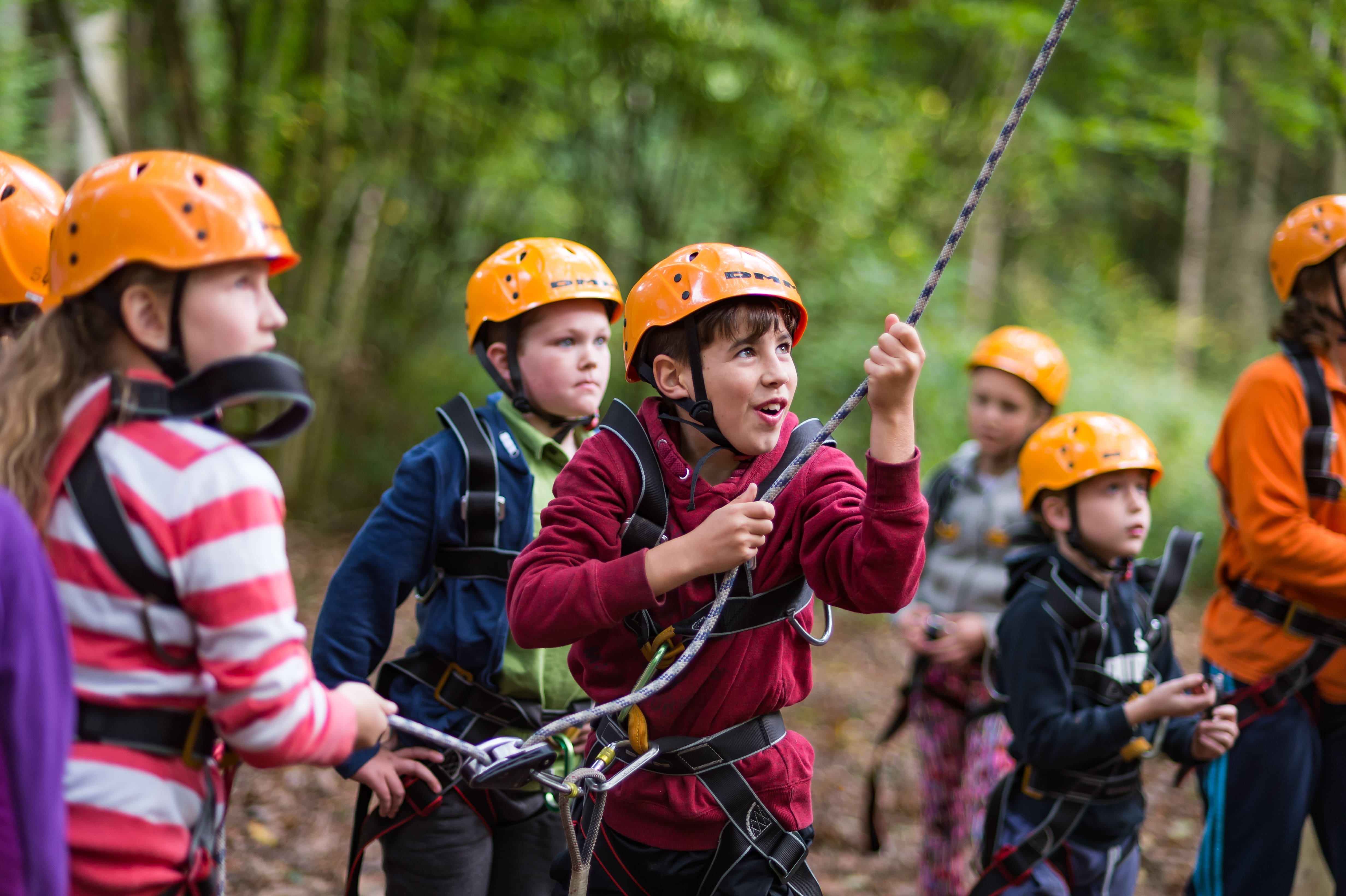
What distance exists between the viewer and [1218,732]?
3248 mm

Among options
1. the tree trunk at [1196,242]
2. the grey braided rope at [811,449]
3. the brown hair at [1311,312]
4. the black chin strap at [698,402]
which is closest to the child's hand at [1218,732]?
the brown hair at [1311,312]

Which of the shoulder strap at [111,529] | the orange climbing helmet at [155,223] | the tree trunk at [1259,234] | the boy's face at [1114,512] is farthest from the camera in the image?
the tree trunk at [1259,234]

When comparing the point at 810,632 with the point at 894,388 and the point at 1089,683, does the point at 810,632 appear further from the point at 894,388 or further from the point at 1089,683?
the point at 1089,683

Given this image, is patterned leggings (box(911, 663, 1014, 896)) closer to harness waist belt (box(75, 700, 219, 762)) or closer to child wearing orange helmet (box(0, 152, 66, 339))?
harness waist belt (box(75, 700, 219, 762))

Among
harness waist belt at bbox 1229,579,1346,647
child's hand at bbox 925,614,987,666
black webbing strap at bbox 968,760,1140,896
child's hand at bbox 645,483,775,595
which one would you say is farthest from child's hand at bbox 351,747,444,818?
harness waist belt at bbox 1229,579,1346,647

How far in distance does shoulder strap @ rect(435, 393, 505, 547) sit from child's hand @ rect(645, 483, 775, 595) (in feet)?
3.06

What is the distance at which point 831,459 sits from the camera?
8.14 feet

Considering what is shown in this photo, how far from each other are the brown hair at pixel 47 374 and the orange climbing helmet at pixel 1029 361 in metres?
3.74

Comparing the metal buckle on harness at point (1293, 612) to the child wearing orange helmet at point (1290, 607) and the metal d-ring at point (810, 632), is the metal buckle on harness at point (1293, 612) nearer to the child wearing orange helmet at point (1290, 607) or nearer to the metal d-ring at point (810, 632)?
the child wearing orange helmet at point (1290, 607)

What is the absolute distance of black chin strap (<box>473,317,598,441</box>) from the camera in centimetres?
324

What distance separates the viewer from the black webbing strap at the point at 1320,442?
11.3 feet

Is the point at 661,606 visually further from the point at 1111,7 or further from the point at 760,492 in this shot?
the point at 1111,7

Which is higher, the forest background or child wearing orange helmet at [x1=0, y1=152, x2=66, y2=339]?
the forest background

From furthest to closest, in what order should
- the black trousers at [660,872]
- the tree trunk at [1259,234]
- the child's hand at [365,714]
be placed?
the tree trunk at [1259,234], the black trousers at [660,872], the child's hand at [365,714]
